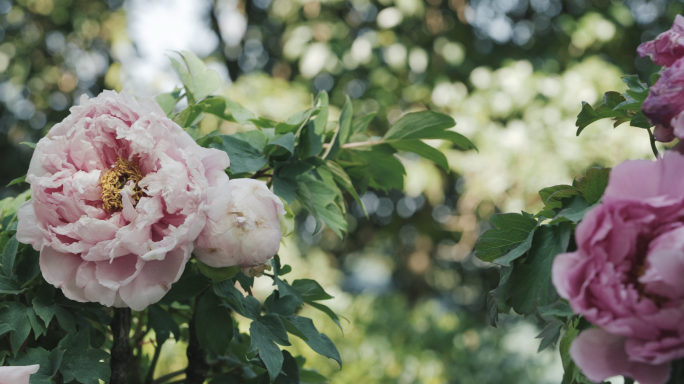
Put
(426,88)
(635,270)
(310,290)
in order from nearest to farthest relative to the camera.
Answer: (635,270), (310,290), (426,88)

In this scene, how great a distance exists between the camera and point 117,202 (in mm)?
401

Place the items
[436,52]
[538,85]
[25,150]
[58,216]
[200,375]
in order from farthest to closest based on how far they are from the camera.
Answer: [25,150] → [436,52] → [538,85] → [200,375] → [58,216]

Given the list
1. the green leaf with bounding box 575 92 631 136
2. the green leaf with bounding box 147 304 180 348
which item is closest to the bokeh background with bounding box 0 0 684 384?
the green leaf with bounding box 147 304 180 348

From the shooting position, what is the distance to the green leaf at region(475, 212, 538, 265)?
412 millimetres

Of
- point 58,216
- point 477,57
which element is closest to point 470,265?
point 477,57

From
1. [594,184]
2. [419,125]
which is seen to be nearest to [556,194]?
[594,184]

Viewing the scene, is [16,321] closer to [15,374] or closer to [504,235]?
[15,374]

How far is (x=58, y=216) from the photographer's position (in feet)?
1.29

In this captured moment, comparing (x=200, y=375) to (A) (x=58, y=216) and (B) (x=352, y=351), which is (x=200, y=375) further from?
(B) (x=352, y=351)

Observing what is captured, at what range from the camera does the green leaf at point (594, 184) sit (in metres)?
0.38

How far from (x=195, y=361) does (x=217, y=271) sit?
0.18 m

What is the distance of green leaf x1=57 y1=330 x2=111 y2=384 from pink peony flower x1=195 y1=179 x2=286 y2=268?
0.13 metres

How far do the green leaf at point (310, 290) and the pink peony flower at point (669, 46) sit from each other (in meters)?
0.34

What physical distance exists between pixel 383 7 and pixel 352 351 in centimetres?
136
